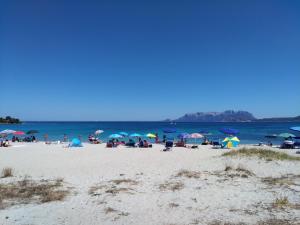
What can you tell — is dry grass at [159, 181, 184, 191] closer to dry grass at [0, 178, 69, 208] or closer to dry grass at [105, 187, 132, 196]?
dry grass at [105, 187, 132, 196]

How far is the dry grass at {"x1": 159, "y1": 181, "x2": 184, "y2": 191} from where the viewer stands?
30.6ft

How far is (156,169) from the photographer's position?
13.4 metres

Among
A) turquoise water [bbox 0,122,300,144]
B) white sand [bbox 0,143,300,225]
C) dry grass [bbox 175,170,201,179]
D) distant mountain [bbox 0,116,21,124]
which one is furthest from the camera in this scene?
distant mountain [bbox 0,116,21,124]

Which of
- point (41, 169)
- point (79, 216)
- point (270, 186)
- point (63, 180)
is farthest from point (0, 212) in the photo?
point (270, 186)

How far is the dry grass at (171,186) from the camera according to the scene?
9.34 meters

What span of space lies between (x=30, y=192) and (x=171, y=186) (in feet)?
14.9

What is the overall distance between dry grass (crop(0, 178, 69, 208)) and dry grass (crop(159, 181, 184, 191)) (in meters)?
3.12

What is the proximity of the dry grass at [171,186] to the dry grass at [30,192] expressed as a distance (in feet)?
10.2

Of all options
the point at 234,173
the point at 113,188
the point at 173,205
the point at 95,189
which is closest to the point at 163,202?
the point at 173,205

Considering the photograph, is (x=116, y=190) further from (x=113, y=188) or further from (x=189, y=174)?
(x=189, y=174)

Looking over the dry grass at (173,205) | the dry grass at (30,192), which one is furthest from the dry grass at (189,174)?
the dry grass at (30,192)

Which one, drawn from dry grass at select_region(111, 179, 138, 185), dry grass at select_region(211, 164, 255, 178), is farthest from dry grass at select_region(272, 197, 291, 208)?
dry grass at select_region(111, 179, 138, 185)

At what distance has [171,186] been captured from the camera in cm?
971

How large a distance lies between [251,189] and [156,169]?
16.7 feet
